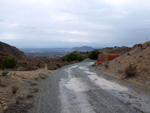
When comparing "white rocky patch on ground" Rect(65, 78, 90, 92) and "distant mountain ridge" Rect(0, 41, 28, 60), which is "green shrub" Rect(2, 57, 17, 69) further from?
"distant mountain ridge" Rect(0, 41, 28, 60)

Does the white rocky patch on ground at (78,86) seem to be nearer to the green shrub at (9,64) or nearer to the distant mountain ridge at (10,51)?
the green shrub at (9,64)

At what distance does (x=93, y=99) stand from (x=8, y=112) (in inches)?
147

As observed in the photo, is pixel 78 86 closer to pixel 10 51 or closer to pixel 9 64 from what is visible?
pixel 9 64

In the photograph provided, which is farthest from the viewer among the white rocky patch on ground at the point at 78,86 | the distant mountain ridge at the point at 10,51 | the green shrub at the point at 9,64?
the distant mountain ridge at the point at 10,51

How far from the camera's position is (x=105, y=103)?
705cm

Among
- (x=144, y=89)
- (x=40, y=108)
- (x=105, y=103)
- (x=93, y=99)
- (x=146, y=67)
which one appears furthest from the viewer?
(x=146, y=67)

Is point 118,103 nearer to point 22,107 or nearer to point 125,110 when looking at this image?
point 125,110

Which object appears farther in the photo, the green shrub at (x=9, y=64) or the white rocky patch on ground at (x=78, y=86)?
the green shrub at (x=9, y=64)

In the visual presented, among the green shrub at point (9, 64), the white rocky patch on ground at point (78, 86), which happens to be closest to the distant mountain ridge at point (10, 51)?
the green shrub at point (9, 64)

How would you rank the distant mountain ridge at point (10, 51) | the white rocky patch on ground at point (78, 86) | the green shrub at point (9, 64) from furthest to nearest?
the distant mountain ridge at point (10, 51) < the green shrub at point (9, 64) < the white rocky patch on ground at point (78, 86)

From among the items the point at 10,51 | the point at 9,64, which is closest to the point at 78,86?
the point at 9,64

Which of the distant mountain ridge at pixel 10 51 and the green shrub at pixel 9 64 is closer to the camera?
the green shrub at pixel 9 64

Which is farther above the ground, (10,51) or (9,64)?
(10,51)

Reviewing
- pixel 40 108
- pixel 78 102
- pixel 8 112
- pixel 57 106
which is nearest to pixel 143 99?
pixel 78 102
